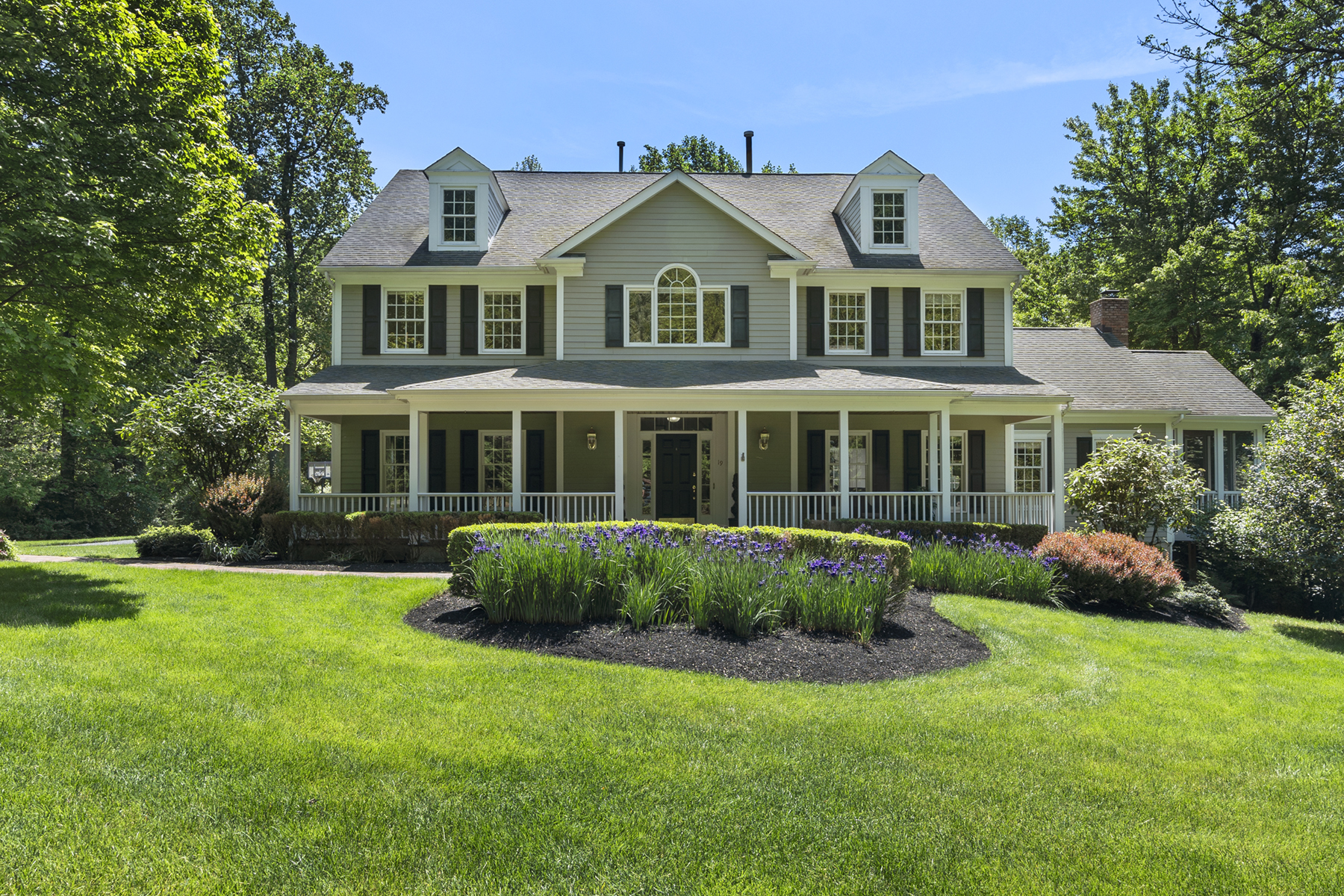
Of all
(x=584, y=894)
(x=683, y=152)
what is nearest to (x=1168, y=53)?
(x=584, y=894)

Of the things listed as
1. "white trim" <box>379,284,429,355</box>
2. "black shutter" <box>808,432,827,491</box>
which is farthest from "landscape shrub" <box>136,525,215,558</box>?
"black shutter" <box>808,432,827,491</box>

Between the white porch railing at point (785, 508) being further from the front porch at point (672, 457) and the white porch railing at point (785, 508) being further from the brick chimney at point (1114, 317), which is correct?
the brick chimney at point (1114, 317)

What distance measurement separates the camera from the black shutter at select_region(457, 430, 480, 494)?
1783 centimetres

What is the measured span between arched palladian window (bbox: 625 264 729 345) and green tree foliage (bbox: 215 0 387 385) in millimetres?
15341

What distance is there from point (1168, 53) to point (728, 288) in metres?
8.44

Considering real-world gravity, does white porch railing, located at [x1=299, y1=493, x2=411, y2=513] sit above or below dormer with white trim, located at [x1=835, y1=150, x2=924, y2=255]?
below

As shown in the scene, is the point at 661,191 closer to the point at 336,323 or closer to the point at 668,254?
the point at 668,254

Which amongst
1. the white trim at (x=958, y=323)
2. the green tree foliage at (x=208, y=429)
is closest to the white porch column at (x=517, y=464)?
the green tree foliage at (x=208, y=429)

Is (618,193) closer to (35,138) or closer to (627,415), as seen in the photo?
(627,415)

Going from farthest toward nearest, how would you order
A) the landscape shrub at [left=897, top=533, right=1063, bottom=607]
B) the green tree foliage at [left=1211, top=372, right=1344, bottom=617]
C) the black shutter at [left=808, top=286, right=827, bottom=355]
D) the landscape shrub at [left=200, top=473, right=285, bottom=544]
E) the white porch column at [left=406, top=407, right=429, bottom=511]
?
1. the black shutter at [left=808, top=286, right=827, bottom=355]
2. the white porch column at [left=406, top=407, right=429, bottom=511]
3. the landscape shrub at [left=200, top=473, right=285, bottom=544]
4. the green tree foliage at [left=1211, top=372, right=1344, bottom=617]
5. the landscape shrub at [left=897, top=533, right=1063, bottom=607]

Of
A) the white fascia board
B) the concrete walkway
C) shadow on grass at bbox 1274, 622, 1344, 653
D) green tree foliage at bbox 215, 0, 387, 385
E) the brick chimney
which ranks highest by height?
green tree foliage at bbox 215, 0, 387, 385

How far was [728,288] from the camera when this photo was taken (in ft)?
55.3

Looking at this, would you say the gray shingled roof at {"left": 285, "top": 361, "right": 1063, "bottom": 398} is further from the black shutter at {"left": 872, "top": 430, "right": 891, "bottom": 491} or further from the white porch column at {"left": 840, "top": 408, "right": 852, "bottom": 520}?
the black shutter at {"left": 872, "top": 430, "right": 891, "bottom": 491}

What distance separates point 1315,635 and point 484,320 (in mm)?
15915
